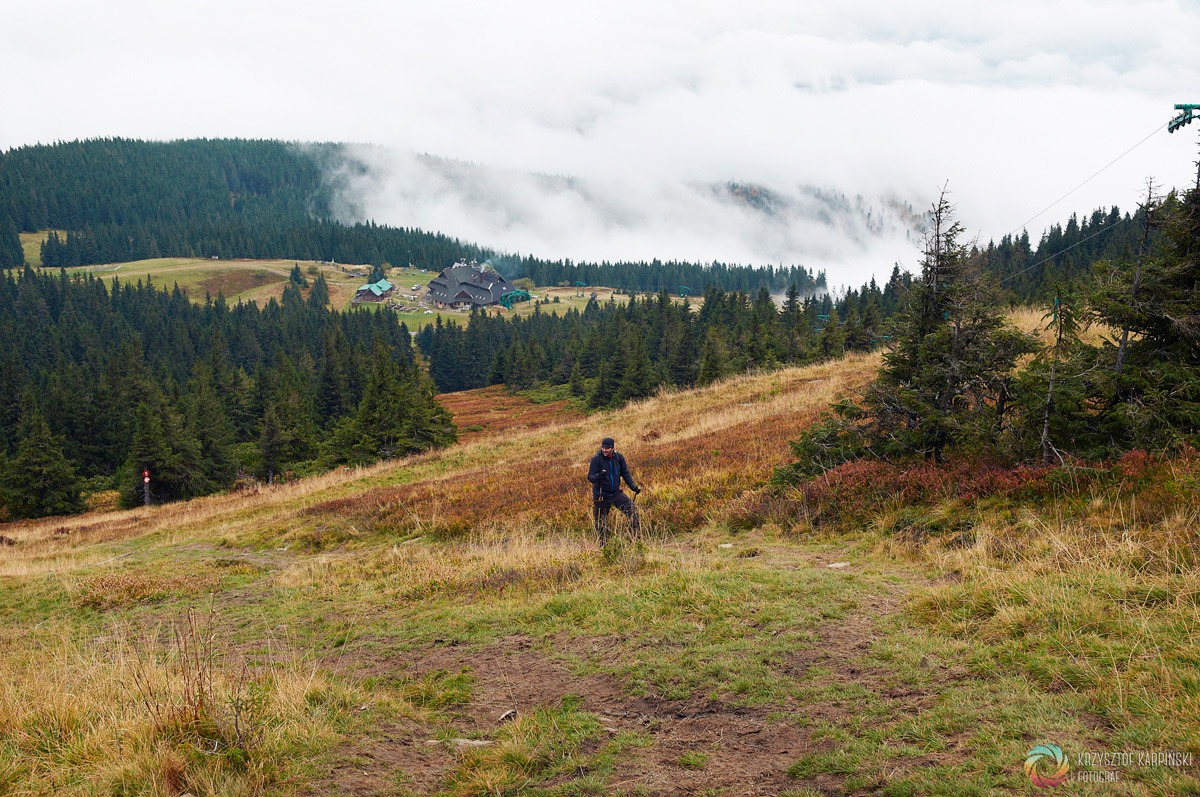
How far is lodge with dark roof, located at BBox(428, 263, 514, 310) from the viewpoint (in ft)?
608

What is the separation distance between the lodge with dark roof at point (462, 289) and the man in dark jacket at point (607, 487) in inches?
6916

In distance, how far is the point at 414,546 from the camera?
1563cm

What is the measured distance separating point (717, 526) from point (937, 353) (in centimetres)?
506

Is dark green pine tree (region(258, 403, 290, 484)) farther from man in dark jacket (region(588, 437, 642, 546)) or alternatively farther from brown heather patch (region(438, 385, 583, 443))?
man in dark jacket (region(588, 437, 642, 546))

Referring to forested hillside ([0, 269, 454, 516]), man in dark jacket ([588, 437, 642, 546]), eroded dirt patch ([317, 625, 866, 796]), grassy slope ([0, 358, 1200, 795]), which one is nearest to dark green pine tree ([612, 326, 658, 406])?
forested hillside ([0, 269, 454, 516])

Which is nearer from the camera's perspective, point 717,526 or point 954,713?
point 954,713

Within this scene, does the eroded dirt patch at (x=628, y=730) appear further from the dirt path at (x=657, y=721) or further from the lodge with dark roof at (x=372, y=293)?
the lodge with dark roof at (x=372, y=293)

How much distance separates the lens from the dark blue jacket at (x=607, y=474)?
39.9 ft

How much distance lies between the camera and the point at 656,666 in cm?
653

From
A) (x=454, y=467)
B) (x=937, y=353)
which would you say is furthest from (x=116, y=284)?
(x=937, y=353)

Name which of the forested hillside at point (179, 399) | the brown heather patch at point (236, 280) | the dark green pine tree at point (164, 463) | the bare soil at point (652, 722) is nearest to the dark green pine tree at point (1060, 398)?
the bare soil at point (652, 722)

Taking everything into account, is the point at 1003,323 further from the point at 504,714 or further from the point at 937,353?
the point at 504,714

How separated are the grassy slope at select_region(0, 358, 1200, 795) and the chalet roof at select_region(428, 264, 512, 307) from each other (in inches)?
6991

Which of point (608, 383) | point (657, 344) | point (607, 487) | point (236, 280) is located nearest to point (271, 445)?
point (608, 383)
